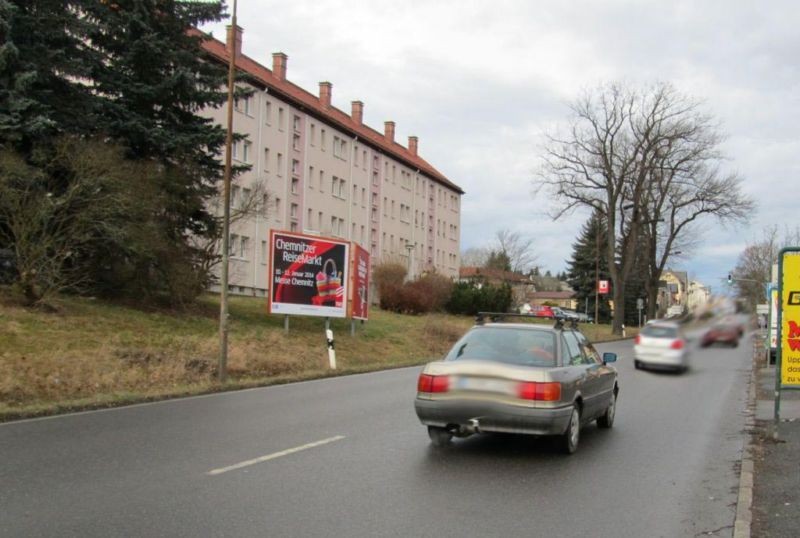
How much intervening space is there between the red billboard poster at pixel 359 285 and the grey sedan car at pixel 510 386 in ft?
64.7

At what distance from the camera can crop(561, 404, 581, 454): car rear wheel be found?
8570mm

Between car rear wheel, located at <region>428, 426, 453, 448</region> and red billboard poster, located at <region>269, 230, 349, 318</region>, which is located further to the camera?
red billboard poster, located at <region>269, 230, 349, 318</region>

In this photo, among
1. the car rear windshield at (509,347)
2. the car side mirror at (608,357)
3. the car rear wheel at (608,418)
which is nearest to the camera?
the car rear windshield at (509,347)

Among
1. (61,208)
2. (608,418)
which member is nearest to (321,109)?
(61,208)

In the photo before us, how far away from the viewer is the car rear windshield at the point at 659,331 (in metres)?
3.48

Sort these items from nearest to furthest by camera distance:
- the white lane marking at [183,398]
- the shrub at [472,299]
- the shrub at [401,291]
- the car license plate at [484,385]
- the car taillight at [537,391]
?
the car taillight at [537,391]
the car license plate at [484,385]
the white lane marking at [183,398]
the shrub at [401,291]
the shrub at [472,299]

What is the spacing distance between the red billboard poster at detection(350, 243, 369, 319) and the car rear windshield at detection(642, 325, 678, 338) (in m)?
25.1

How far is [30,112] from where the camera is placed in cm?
2055

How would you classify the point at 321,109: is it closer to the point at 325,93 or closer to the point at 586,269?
the point at 325,93

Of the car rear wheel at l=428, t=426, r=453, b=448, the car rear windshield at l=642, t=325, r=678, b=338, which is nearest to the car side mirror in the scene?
the car rear wheel at l=428, t=426, r=453, b=448

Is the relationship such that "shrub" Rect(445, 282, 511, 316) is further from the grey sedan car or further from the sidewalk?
the grey sedan car

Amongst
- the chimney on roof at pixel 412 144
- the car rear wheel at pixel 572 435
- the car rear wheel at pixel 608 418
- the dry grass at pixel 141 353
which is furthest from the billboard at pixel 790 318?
the chimney on roof at pixel 412 144

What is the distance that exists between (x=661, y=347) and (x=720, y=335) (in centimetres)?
28

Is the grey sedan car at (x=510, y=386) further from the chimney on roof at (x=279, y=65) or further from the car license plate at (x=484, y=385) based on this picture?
the chimney on roof at (x=279, y=65)
